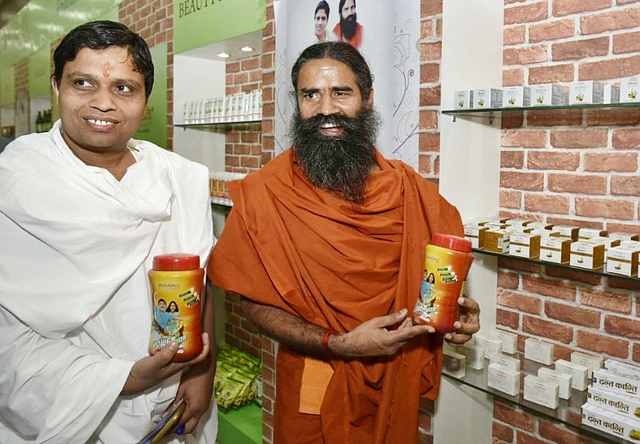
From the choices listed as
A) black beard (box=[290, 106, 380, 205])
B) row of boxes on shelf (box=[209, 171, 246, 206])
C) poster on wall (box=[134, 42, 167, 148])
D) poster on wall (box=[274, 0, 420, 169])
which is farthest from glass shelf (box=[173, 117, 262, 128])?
black beard (box=[290, 106, 380, 205])

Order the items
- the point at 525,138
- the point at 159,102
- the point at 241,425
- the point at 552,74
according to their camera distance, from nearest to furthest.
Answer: the point at 552,74, the point at 525,138, the point at 241,425, the point at 159,102

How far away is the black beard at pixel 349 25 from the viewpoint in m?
2.50

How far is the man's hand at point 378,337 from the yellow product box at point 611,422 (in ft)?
2.14

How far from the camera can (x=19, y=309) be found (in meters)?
1.44

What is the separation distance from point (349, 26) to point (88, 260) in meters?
1.63

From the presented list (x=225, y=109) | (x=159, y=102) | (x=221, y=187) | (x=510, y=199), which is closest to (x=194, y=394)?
(x=510, y=199)

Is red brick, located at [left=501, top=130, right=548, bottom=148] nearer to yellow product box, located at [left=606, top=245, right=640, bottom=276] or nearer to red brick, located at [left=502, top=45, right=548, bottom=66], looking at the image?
red brick, located at [left=502, top=45, right=548, bottom=66]

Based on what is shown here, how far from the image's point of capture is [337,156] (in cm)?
192

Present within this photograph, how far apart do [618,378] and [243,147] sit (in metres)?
2.96

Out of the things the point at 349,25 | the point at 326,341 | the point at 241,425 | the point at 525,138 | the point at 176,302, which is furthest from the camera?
the point at 241,425

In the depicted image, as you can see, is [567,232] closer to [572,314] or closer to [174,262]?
[572,314]

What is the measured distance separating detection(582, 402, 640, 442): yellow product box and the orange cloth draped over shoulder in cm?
50

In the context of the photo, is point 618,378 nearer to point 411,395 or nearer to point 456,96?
point 411,395

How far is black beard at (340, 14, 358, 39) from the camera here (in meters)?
2.50
